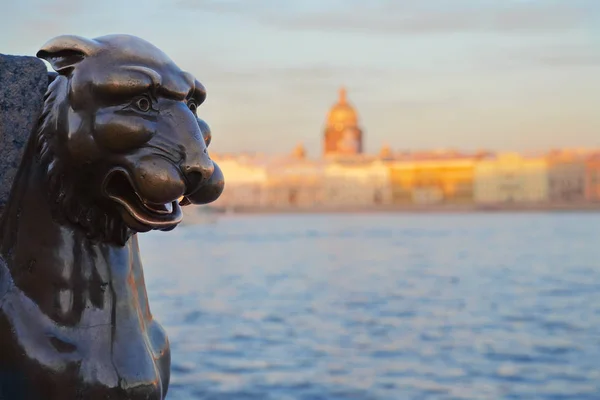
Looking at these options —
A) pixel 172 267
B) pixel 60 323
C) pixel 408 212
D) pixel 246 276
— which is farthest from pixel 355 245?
pixel 408 212

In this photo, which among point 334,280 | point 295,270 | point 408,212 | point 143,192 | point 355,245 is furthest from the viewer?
point 408,212

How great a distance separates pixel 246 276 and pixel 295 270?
202 centimetres

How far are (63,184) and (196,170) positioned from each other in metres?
0.19

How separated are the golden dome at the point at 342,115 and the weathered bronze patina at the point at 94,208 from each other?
321ft

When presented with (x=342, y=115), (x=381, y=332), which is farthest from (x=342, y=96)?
(x=381, y=332)

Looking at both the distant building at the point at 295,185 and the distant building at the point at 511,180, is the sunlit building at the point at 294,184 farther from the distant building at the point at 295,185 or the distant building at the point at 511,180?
the distant building at the point at 511,180

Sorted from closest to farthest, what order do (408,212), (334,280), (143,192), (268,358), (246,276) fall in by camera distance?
(143,192)
(268,358)
(334,280)
(246,276)
(408,212)

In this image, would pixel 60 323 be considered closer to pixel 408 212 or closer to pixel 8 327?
pixel 8 327

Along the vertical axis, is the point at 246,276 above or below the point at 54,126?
below

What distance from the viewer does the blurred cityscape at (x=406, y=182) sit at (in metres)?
90.1

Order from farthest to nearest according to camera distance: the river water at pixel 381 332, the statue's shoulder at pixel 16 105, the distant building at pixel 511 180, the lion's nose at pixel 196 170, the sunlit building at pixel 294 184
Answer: the sunlit building at pixel 294 184, the distant building at pixel 511 180, the river water at pixel 381 332, the statue's shoulder at pixel 16 105, the lion's nose at pixel 196 170

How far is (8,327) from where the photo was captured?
1228 mm

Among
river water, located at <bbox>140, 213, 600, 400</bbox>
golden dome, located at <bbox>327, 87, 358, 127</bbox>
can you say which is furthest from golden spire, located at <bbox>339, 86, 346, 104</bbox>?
river water, located at <bbox>140, 213, 600, 400</bbox>

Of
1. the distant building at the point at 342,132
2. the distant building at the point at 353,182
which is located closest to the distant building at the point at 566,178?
the distant building at the point at 353,182
